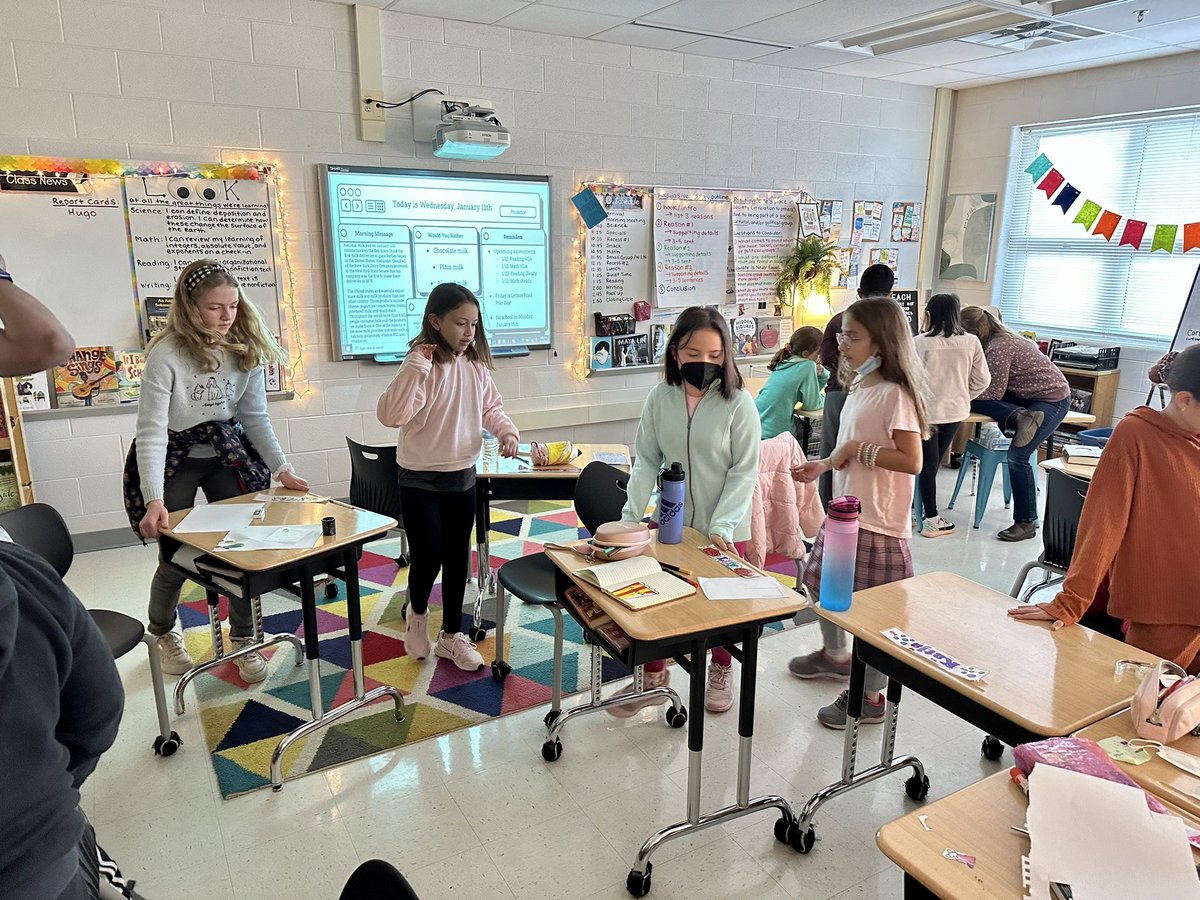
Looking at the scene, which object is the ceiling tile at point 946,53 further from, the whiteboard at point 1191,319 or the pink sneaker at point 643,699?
the pink sneaker at point 643,699

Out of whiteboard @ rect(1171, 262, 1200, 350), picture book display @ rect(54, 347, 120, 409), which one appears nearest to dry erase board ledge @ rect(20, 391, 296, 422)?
picture book display @ rect(54, 347, 120, 409)

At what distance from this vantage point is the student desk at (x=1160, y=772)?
1.26 m

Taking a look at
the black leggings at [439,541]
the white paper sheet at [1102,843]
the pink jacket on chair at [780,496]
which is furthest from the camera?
the pink jacket on chair at [780,496]

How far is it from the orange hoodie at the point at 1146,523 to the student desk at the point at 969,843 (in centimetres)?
67

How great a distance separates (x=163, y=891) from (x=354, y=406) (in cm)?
313

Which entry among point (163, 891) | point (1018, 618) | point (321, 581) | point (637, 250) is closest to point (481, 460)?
point (321, 581)

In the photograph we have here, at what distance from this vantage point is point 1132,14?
443cm

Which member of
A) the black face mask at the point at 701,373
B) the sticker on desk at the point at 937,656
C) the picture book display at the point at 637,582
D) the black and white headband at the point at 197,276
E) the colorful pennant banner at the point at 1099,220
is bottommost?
the sticker on desk at the point at 937,656

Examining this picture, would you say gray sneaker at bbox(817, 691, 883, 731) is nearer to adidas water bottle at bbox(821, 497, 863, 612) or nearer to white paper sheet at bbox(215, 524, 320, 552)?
adidas water bottle at bbox(821, 497, 863, 612)

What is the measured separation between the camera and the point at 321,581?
3592 mm

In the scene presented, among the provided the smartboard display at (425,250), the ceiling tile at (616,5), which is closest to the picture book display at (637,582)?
the smartboard display at (425,250)

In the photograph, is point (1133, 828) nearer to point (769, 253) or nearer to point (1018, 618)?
point (1018, 618)

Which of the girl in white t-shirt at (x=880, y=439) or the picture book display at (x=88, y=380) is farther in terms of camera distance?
the picture book display at (x=88, y=380)

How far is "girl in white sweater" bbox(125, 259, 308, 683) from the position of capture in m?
2.63
